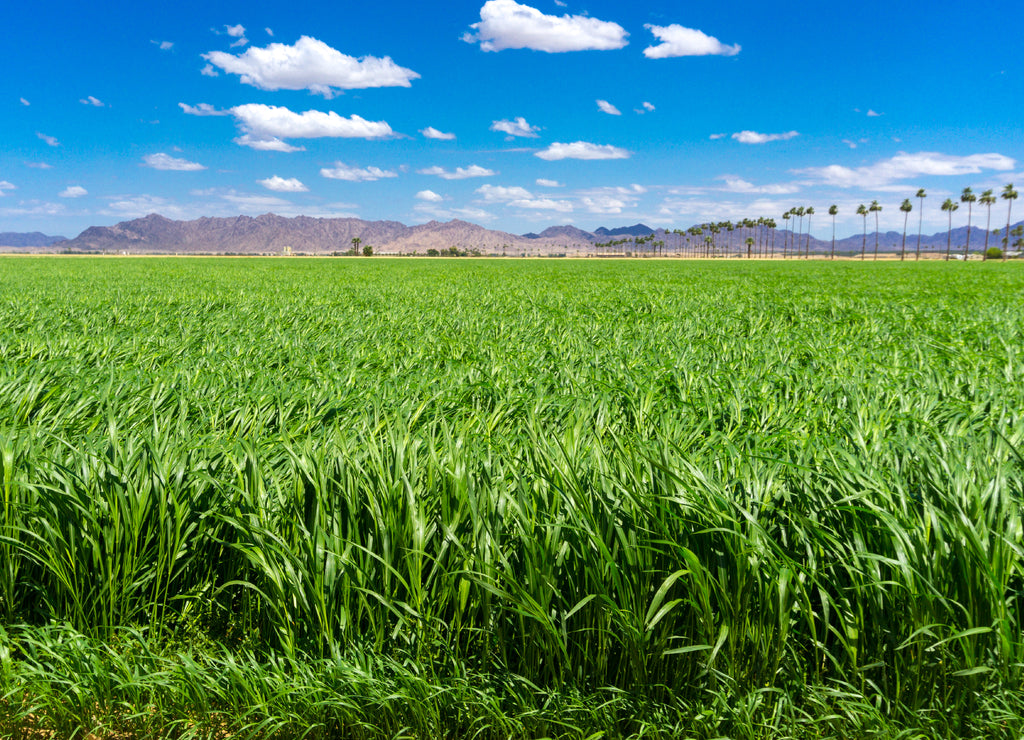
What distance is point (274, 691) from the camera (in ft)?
7.79

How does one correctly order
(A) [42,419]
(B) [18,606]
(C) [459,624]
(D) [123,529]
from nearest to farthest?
(C) [459,624]
(D) [123,529]
(B) [18,606]
(A) [42,419]

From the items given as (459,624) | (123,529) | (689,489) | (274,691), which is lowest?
(274,691)

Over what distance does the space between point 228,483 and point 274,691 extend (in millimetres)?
1028

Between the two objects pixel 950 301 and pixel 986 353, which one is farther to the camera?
pixel 950 301

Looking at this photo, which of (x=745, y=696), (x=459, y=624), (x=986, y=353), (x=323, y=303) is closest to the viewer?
(x=745, y=696)

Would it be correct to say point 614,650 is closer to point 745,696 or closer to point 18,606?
point 745,696

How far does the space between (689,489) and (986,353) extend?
812 cm

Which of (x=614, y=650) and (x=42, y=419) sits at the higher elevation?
(x=42, y=419)

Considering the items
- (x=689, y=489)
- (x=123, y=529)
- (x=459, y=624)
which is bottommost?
(x=459, y=624)

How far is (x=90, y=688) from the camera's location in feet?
7.84

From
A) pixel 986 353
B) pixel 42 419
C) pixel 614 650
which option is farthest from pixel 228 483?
pixel 986 353

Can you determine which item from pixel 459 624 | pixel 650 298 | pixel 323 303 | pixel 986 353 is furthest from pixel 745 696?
pixel 650 298

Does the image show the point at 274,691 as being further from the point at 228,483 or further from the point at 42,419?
the point at 42,419

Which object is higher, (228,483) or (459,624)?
(228,483)
